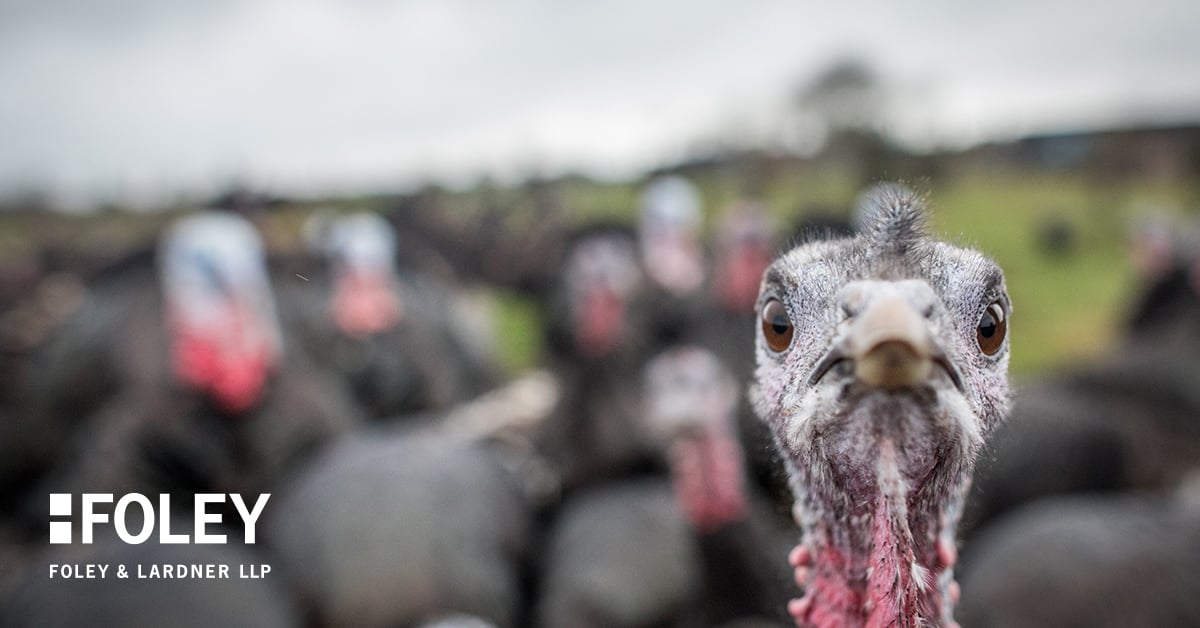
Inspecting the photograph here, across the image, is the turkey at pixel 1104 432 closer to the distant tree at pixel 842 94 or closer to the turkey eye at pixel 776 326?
the turkey eye at pixel 776 326

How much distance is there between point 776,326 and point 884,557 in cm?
33

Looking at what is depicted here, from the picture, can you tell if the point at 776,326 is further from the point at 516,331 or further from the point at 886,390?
the point at 516,331

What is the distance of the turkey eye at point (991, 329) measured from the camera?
100cm

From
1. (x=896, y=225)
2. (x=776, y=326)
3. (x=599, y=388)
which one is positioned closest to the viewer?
(x=896, y=225)

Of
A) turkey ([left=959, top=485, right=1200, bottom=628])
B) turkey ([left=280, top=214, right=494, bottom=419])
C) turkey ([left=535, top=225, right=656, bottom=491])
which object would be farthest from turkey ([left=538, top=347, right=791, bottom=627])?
turkey ([left=280, top=214, right=494, bottom=419])

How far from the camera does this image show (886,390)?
33.8 inches

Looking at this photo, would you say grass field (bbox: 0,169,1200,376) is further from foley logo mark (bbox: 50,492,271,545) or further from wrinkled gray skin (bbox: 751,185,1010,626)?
wrinkled gray skin (bbox: 751,185,1010,626)

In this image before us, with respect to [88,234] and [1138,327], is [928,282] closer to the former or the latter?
[1138,327]

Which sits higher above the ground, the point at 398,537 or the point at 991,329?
the point at 991,329

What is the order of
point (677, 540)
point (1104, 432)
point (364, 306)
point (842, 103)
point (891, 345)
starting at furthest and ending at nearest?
1. point (842, 103)
2. point (364, 306)
3. point (1104, 432)
4. point (677, 540)
5. point (891, 345)

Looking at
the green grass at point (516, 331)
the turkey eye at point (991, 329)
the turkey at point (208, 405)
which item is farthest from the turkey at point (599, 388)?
the green grass at point (516, 331)

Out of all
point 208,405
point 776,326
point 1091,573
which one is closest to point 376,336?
point 208,405

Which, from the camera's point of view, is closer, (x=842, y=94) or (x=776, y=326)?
(x=776, y=326)

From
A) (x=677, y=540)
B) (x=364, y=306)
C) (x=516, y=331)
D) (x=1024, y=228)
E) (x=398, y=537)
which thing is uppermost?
(x=1024, y=228)
